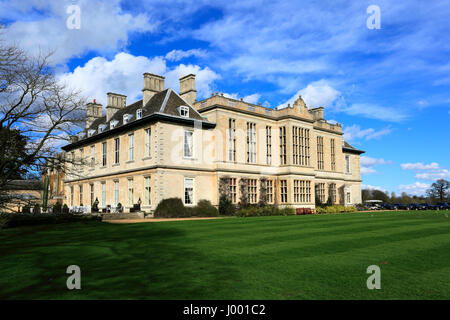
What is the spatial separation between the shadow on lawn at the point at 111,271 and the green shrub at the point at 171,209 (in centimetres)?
1813

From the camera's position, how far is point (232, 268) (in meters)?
7.54

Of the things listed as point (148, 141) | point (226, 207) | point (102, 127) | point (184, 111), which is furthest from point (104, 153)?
point (226, 207)

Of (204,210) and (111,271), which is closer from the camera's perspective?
(111,271)

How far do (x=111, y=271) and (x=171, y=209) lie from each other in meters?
22.4

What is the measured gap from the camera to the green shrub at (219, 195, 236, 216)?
33438 mm

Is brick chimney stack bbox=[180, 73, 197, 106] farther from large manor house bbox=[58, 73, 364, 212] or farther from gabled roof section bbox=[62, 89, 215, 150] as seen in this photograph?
gabled roof section bbox=[62, 89, 215, 150]

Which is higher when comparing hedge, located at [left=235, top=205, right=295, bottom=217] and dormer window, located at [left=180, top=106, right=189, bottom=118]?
dormer window, located at [left=180, top=106, right=189, bottom=118]

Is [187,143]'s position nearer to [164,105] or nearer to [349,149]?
[164,105]

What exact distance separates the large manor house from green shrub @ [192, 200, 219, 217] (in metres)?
0.95

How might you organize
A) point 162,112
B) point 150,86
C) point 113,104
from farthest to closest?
point 113,104, point 150,86, point 162,112

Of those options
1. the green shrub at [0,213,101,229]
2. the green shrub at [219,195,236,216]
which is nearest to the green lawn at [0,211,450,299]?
the green shrub at [0,213,101,229]
